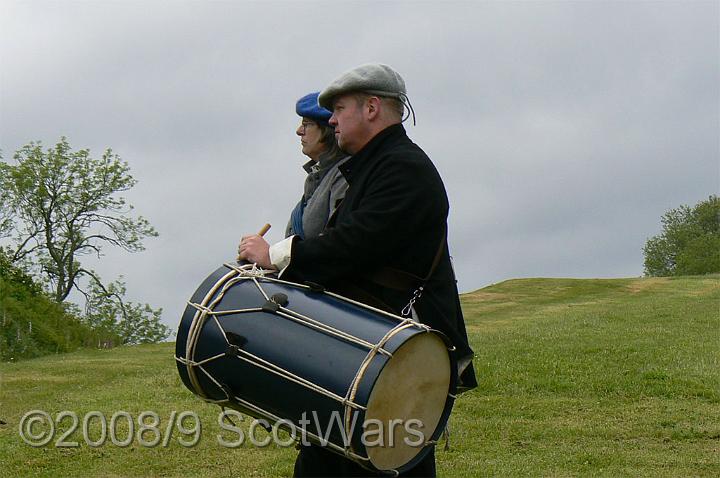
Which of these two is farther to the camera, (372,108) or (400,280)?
(372,108)

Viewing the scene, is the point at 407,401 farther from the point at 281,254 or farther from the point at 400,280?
the point at 281,254

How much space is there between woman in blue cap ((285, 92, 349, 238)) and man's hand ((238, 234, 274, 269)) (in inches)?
8.8

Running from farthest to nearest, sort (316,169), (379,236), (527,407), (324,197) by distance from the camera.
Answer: (527,407) → (316,169) → (324,197) → (379,236)

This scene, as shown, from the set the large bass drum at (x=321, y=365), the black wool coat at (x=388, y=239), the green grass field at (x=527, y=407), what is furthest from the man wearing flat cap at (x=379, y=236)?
the green grass field at (x=527, y=407)

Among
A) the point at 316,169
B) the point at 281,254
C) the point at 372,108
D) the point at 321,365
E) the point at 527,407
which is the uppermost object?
the point at 372,108

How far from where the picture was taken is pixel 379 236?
352 centimetres

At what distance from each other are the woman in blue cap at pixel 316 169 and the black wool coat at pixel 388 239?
0.19 meters

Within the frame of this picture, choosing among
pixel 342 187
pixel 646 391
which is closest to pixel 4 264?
pixel 646 391

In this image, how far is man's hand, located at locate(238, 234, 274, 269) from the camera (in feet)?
12.4

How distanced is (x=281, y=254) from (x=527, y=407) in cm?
677

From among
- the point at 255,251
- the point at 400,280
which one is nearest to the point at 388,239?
the point at 400,280

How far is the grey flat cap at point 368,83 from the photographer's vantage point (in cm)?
376

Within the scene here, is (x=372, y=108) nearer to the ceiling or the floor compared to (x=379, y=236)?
nearer to the ceiling

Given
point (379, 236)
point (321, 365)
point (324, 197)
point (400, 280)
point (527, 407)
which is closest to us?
point (321, 365)
